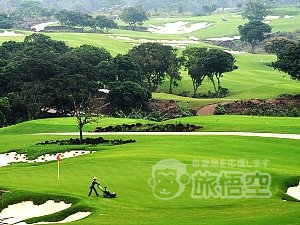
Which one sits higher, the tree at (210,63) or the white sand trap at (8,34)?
the white sand trap at (8,34)

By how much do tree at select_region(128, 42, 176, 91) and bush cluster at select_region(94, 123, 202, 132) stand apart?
45.4 metres

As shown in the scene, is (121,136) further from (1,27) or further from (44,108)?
(1,27)

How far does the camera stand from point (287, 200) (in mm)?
29172

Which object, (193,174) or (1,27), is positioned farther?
(1,27)

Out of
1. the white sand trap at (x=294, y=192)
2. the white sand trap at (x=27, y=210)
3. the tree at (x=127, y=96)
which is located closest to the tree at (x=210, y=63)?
the tree at (x=127, y=96)

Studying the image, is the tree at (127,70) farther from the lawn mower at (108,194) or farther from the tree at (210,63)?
the lawn mower at (108,194)

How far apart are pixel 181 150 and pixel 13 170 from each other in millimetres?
12367

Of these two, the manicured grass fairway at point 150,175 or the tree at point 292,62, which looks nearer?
the manicured grass fairway at point 150,175

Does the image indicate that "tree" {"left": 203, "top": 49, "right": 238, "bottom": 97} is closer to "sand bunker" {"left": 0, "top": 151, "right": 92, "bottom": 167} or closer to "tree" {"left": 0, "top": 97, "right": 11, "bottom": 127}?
"tree" {"left": 0, "top": 97, "right": 11, "bottom": 127}

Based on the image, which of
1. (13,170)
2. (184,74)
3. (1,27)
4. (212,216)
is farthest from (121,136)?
(1,27)

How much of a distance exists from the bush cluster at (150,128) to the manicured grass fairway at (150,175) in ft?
6.99

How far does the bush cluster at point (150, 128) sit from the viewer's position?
58.2 m

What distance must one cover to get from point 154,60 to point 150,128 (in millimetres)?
48948

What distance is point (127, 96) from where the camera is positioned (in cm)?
8706
